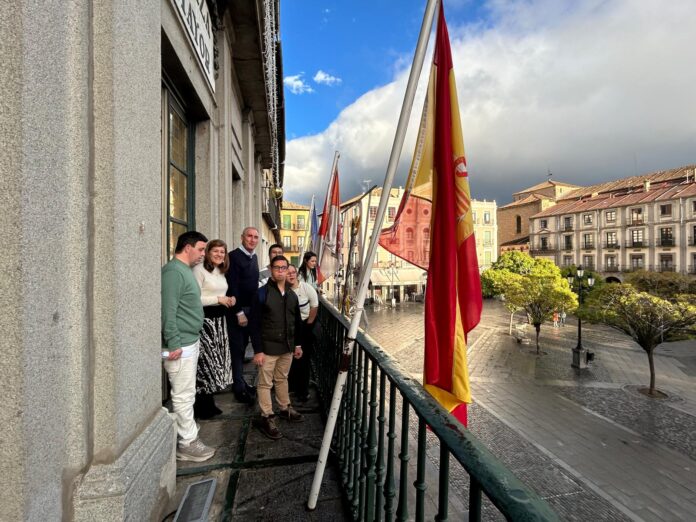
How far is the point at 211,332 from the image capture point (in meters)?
3.79

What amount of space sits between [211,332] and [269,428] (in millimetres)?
1166

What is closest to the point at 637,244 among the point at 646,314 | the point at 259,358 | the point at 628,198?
the point at 628,198

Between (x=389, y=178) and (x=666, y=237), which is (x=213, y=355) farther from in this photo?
(x=666, y=237)

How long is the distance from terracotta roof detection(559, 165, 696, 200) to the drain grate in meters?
58.8

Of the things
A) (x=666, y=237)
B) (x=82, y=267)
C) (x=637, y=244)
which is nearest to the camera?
(x=82, y=267)

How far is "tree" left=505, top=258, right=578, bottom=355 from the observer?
22.6m

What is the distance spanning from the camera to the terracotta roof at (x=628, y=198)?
135ft

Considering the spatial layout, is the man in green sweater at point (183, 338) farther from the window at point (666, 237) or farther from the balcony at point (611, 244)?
the balcony at point (611, 244)

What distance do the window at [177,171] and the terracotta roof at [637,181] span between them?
57.6 m

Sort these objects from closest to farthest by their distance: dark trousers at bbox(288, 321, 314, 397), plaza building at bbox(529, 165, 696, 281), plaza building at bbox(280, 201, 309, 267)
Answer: dark trousers at bbox(288, 321, 314, 397) < plaza building at bbox(529, 165, 696, 281) < plaza building at bbox(280, 201, 309, 267)

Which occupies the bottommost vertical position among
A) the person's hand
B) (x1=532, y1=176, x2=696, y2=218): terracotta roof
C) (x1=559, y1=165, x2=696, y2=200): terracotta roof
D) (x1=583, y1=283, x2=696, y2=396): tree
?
(x1=583, y1=283, x2=696, y2=396): tree

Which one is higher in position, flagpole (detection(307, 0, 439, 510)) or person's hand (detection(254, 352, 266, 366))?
flagpole (detection(307, 0, 439, 510))

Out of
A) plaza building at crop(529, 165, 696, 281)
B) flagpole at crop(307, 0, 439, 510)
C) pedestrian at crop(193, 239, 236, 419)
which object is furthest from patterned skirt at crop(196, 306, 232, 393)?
plaza building at crop(529, 165, 696, 281)

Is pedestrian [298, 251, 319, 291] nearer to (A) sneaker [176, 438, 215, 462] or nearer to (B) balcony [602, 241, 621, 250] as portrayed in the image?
(A) sneaker [176, 438, 215, 462]
